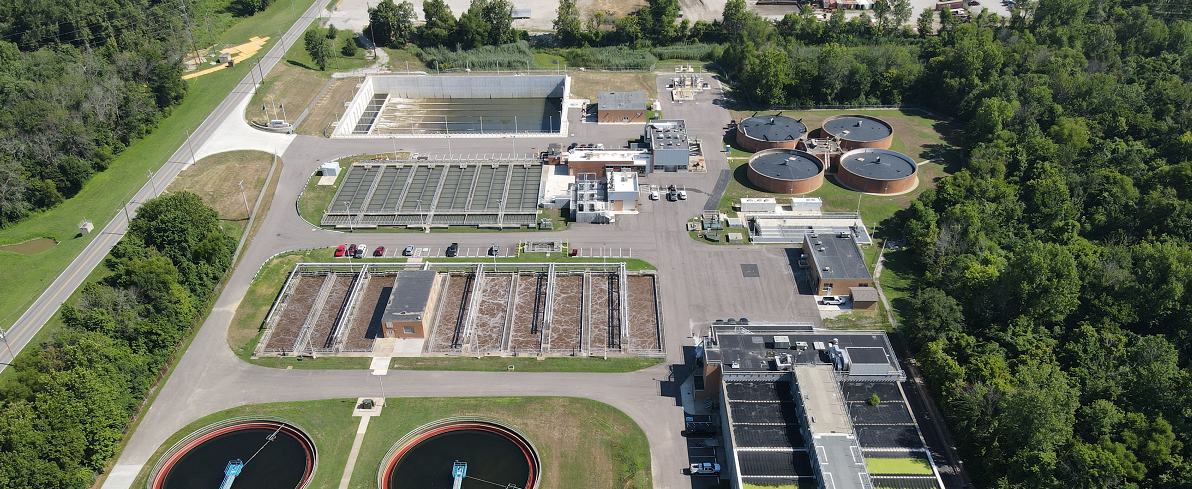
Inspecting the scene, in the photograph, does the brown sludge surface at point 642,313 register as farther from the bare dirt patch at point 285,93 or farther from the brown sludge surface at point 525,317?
the bare dirt patch at point 285,93

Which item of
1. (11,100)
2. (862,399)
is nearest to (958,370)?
(862,399)

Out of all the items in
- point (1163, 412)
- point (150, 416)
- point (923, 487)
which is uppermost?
point (1163, 412)

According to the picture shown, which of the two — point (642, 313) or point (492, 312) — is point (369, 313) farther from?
point (642, 313)

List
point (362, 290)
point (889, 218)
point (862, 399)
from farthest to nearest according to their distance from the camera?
point (889, 218) < point (362, 290) < point (862, 399)

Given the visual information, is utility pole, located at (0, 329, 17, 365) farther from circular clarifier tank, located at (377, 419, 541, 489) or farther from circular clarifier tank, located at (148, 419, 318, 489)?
circular clarifier tank, located at (377, 419, 541, 489)

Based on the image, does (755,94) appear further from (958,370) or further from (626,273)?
(958,370)
